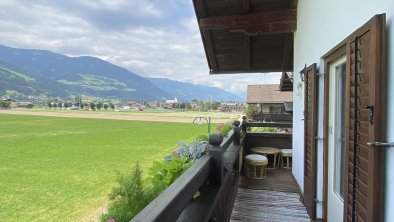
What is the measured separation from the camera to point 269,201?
12.8ft

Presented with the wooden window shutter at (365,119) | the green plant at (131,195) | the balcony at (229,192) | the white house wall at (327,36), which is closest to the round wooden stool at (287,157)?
the balcony at (229,192)

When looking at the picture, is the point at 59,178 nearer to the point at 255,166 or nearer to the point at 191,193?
the point at 255,166

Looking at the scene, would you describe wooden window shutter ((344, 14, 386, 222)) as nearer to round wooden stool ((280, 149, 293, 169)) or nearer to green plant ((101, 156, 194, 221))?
green plant ((101, 156, 194, 221))

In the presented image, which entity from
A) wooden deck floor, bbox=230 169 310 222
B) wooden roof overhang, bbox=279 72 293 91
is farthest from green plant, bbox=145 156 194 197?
wooden roof overhang, bbox=279 72 293 91

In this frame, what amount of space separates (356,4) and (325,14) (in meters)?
0.91

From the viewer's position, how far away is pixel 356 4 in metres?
1.93

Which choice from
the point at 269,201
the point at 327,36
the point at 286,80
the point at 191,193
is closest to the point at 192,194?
the point at 191,193

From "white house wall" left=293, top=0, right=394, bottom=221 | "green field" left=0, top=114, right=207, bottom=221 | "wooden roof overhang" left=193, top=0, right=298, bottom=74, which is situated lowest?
"green field" left=0, top=114, right=207, bottom=221

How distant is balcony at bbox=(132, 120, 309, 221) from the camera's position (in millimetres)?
1134

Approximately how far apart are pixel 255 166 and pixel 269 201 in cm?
110

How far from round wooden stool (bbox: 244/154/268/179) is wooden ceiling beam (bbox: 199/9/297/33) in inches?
87.6

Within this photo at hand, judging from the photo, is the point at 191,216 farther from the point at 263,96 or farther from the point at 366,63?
the point at 263,96

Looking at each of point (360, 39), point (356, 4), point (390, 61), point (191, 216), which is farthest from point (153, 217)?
point (356, 4)

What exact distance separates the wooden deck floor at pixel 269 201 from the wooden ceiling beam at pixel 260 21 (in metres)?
2.60
